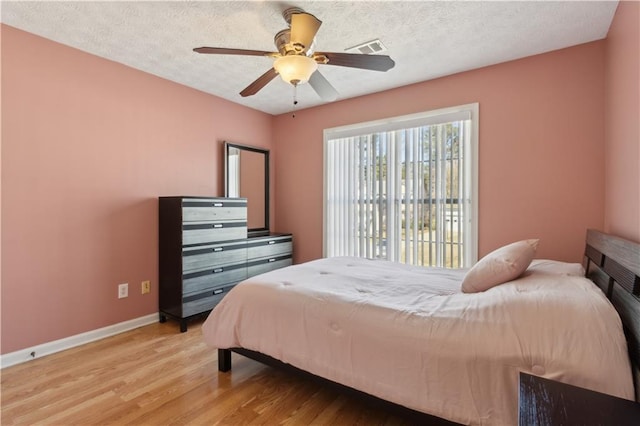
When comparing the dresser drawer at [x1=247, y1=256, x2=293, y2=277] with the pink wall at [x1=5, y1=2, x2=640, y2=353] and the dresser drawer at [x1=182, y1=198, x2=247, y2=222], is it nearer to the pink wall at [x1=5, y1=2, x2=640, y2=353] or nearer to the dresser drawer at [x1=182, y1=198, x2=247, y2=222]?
the dresser drawer at [x1=182, y1=198, x2=247, y2=222]

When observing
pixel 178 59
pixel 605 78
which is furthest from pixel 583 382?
pixel 178 59

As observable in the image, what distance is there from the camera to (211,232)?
316cm

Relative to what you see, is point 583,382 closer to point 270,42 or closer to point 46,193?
point 270,42

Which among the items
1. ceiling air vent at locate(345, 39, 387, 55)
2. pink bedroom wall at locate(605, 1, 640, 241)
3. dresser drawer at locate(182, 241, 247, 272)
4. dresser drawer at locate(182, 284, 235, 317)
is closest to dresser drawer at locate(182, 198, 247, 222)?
dresser drawer at locate(182, 241, 247, 272)

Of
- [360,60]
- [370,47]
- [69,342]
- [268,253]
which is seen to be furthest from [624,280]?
[69,342]

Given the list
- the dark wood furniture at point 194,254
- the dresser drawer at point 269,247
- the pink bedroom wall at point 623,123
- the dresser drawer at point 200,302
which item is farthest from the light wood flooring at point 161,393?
the pink bedroom wall at point 623,123

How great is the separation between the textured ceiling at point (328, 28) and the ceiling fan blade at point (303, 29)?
0.72 feet

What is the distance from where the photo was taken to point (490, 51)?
262 centimetres

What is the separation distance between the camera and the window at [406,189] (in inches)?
121

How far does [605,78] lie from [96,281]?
4.52 m

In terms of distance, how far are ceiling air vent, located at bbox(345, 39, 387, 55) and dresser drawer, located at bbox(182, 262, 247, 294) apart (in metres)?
2.42

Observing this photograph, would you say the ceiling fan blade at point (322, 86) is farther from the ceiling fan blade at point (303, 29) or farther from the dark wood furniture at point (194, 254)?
the dark wood furniture at point (194, 254)

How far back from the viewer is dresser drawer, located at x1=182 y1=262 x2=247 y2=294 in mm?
2967

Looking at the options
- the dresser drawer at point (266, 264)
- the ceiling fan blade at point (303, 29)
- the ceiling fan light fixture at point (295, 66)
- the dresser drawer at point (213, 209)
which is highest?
the ceiling fan blade at point (303, 29)
